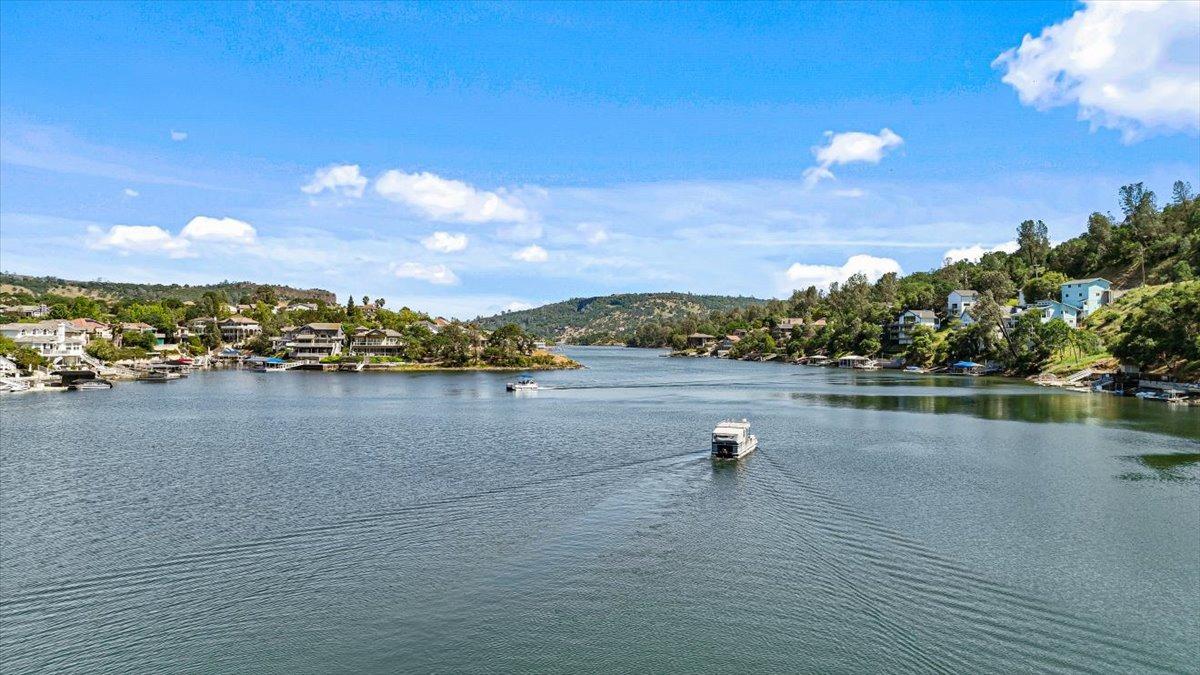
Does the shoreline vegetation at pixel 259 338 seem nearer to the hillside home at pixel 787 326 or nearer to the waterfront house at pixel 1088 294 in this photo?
the hillside home at pixel 787 326

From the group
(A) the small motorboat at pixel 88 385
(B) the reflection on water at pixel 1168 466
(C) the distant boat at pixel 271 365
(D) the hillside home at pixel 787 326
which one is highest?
(D) the hillside home at pixel 787 326

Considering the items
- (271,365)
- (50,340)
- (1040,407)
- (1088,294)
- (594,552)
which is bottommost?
(594,552)

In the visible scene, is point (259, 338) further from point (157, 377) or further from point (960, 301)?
point (960, 301)

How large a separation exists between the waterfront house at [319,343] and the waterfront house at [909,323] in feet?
343

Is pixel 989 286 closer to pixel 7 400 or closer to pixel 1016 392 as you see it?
pixel 1016 392

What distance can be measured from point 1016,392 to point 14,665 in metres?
81.3

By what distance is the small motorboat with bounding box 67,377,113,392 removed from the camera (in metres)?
78.8

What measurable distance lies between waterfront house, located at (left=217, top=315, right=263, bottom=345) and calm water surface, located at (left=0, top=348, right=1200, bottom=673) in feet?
357

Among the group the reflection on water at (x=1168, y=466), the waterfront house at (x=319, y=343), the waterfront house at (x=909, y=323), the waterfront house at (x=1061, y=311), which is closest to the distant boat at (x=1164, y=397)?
the reflection on water at (x=1168, y=466)

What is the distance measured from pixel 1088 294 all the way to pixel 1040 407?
62.6 m

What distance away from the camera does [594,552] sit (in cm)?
2061

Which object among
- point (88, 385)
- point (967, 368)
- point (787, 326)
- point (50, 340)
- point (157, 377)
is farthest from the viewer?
point (787, 326)

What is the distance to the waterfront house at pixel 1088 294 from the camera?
107 m

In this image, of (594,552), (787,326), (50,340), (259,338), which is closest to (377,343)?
(259,338)
